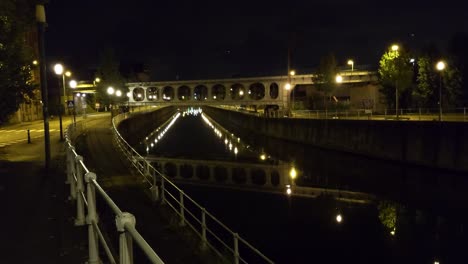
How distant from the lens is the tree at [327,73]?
2960 inches

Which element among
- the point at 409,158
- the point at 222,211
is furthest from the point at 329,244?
the point at 409,158

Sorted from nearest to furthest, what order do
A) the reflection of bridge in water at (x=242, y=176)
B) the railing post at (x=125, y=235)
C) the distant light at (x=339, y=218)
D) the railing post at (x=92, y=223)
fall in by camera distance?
the railing post at (x=125, y=235) → the railing post at (x=92, y=223) → the distant light at (x=339, y=218) → the reflection of bridge in water at (x=242, y=176)

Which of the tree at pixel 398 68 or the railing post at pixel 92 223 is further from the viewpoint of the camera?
the tree at pixel 398 68

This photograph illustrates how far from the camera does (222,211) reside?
2411 cm

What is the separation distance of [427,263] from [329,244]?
12.9 feet

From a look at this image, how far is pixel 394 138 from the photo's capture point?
128 feet

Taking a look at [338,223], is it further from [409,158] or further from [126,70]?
[126,70]

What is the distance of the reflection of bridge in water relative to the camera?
95.1ft

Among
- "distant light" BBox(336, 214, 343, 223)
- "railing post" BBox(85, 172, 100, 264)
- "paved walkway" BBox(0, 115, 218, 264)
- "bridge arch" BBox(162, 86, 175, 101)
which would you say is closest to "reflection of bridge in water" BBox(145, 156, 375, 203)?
"distant light" BBox(336, 214, 343, 223)

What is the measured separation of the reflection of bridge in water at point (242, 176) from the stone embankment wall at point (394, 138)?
8.58m

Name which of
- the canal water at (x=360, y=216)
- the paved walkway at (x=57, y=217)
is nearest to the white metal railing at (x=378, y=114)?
the canal water at (x=360, y=216)

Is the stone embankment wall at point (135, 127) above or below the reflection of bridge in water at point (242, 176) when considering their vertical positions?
above

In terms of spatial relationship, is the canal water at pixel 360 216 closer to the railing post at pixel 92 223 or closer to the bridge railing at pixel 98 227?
the bridge railing at pixel 98 227

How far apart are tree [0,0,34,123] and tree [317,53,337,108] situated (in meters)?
58.9
